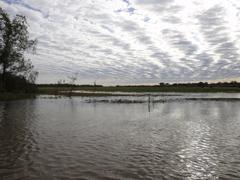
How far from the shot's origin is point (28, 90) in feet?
250

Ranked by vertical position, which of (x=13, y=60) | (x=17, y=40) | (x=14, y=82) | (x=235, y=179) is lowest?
(x=235, y=179)

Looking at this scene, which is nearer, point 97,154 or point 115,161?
point 115,161

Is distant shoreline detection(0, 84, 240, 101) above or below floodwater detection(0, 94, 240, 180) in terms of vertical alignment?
above

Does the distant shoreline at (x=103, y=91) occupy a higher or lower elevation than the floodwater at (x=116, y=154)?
higher

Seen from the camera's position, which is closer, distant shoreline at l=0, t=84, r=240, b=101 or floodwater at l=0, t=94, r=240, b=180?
floodwater at l=0, t=94, r=240, b=180

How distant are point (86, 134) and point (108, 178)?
28.6ft

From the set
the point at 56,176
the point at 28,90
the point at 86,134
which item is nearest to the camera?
the point at 56,176

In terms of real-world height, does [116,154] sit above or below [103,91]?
Result: below

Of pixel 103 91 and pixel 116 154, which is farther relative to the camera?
pixel 103 91

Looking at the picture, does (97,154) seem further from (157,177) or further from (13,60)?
(13,60)

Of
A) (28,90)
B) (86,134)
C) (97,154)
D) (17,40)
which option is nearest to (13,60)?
(17,40)

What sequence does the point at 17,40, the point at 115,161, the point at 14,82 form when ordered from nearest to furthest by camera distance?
the point at 115,161 < the point at 17,40 < the point at 14,82

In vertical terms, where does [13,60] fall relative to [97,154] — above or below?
above

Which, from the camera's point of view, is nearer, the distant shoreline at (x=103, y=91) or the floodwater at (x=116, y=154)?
the floodwater at (x=116, y=154)
